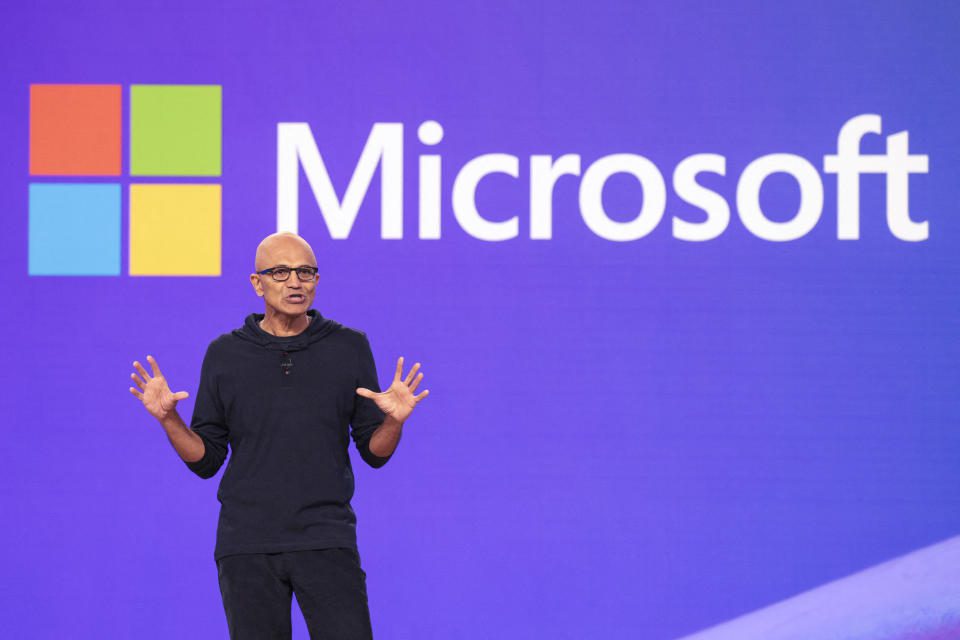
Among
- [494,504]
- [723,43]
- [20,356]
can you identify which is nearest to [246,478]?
[494,504]

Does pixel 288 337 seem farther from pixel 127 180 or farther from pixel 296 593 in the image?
pixel 127 180

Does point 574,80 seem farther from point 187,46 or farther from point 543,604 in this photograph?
point 543,604

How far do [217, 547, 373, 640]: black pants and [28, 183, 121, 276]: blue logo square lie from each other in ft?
5.13

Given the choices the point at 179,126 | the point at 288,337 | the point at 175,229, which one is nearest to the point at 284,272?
the point at 288,337

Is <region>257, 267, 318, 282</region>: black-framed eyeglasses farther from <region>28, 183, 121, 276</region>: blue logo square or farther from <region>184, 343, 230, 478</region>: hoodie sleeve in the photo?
<region>28, 183, 121, 276</region>: blue logo square

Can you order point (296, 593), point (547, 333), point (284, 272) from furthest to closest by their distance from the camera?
1. point (547, 333)
2. point (284, 272)
3. point (296, 593)

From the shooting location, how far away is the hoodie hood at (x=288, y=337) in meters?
2.76

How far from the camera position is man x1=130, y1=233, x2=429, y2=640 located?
2635 millimetres

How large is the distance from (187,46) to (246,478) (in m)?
1.81

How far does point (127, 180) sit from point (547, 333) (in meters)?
1.51

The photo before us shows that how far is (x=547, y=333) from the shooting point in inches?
150

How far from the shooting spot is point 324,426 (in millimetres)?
2715

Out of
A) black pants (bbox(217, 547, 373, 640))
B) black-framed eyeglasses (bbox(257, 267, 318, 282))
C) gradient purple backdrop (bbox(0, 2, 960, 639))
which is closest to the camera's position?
black pants (bbox(217, 547, 373, 640))

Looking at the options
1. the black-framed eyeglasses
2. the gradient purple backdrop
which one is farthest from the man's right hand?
the gradient purple backdrop
